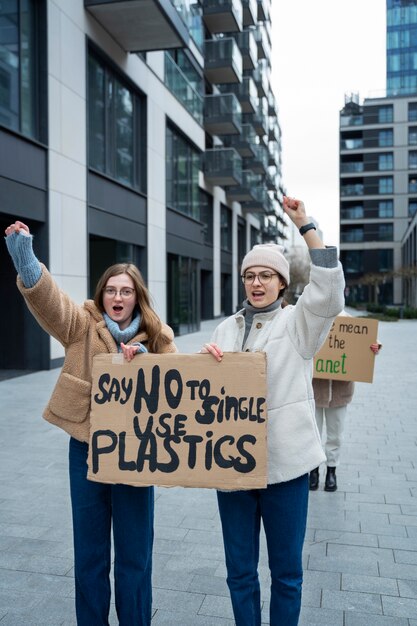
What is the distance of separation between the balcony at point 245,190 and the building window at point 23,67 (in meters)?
23.3

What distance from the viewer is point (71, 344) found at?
2883 mm

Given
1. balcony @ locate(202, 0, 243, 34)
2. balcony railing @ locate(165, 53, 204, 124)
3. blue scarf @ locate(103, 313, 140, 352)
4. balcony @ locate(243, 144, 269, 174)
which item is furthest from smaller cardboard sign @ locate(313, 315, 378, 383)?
balcony @ locate(243, 144, 269, 174)

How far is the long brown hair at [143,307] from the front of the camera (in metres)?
2.96

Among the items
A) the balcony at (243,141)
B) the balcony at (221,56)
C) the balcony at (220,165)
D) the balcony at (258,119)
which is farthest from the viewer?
the balcony at (258,119)

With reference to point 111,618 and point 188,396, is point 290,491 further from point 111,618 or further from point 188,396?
point 111,618

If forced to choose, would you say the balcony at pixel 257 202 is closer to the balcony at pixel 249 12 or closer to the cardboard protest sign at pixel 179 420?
the balcony at pixel 249 12

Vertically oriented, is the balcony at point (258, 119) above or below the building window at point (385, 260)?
above

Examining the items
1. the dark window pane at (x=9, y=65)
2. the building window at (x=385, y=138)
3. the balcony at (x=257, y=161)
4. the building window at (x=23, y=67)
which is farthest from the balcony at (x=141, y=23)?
the building window at (x=385, y=138)

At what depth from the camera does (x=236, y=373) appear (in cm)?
267

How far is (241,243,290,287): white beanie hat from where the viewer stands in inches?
109

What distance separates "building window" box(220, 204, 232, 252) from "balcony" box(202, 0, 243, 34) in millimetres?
9898

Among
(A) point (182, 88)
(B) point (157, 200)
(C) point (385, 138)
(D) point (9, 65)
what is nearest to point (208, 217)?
(A) point (182, 88)

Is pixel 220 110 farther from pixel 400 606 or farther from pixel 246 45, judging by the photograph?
pixel 400 606

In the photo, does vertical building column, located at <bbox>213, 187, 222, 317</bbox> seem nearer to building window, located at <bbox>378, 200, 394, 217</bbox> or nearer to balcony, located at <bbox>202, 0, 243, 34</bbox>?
balcony, located at <bbox>202, 0, 243, 34</bbox>
